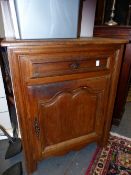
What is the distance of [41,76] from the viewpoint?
0.78 metres

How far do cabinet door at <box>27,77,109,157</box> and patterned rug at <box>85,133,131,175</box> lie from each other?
20 centimetres

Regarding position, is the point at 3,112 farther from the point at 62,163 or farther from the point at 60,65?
the point at 60,65

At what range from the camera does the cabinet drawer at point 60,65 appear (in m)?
0.74

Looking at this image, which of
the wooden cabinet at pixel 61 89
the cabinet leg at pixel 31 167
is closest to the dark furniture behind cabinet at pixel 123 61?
the wooden cabinet at pixel 61 89

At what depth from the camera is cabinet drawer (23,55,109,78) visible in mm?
743

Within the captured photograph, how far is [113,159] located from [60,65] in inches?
35.5

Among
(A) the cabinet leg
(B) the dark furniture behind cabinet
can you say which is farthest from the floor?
(B) the dark furniture behind cabinet

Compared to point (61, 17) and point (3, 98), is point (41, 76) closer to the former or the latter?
point (61, 17)

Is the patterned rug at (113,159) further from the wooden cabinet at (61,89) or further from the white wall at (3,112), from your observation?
the white wall at (3,112)

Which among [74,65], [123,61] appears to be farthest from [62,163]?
[123,61]

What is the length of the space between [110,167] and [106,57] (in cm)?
82

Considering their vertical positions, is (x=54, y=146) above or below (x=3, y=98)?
below

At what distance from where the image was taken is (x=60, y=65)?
798 millimetres

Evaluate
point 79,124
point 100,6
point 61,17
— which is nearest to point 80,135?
point 79,124
